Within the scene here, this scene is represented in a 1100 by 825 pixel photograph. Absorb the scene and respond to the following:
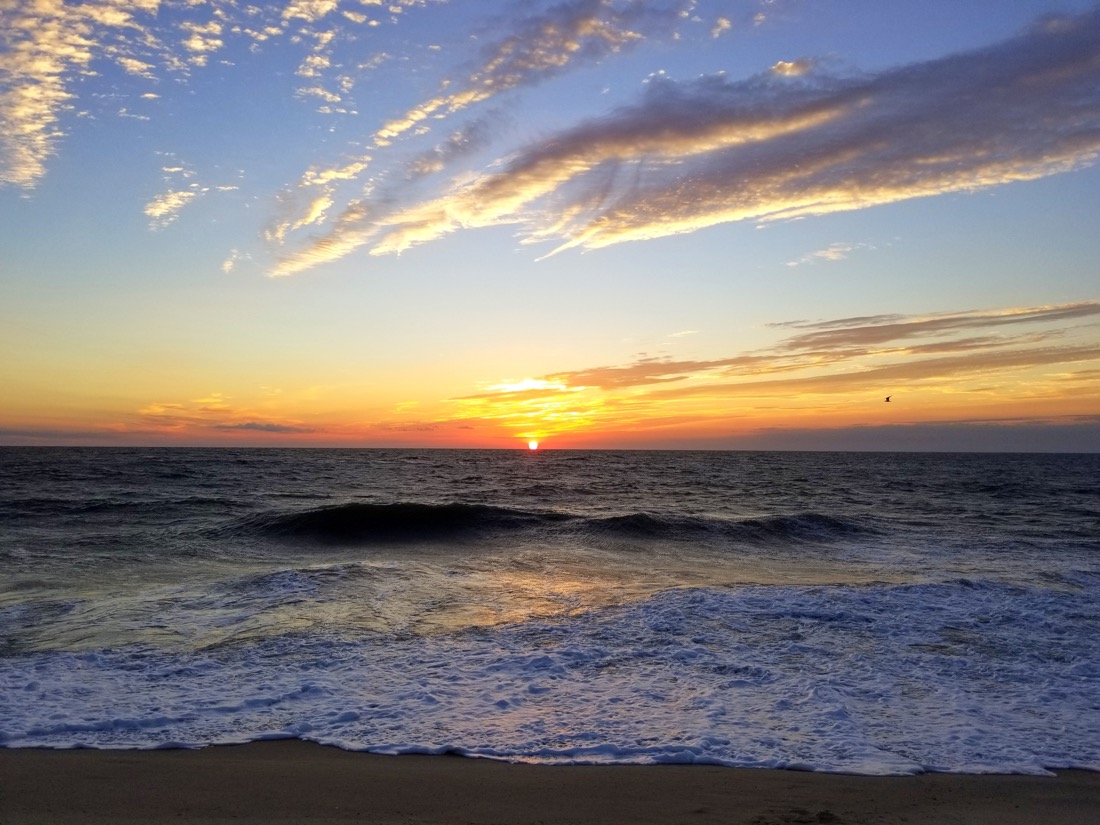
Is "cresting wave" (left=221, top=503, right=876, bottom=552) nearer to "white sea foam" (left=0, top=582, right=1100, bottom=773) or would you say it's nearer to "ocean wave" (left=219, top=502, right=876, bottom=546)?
"ocean wave" (left=219, top=502, right=876, bottom=546)

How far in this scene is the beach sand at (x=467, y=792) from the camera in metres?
5.25

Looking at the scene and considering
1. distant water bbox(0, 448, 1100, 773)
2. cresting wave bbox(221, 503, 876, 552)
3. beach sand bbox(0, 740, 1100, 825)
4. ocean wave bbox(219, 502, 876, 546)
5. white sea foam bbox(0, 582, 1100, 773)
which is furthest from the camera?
cresting wave bbox(221, 503, 876, 552)

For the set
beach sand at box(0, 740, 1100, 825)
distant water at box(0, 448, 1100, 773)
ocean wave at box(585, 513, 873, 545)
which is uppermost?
beach sand at box(0, 740, 1100, 825)

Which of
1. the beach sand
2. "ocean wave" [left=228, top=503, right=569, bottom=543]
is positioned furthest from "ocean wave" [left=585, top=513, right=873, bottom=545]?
the beach sand

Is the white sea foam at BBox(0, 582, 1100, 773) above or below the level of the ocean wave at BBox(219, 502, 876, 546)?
above

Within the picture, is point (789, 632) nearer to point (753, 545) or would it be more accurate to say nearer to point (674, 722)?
point (674, 722)

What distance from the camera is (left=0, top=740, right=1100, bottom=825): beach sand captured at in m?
5.25

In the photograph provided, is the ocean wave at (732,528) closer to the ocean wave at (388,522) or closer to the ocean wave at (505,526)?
the ocean wave at (505,526)

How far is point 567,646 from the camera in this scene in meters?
9.70

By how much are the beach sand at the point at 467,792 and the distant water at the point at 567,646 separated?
0.97 feet

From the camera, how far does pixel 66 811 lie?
17.1 ft

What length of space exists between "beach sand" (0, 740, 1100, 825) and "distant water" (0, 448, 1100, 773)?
0.29m

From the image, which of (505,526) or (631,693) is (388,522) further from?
(631,693)

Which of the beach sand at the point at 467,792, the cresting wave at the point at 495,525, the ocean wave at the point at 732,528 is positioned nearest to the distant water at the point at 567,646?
the beach sand at the point at 467,792
